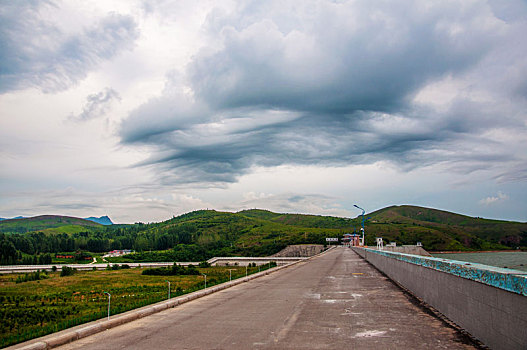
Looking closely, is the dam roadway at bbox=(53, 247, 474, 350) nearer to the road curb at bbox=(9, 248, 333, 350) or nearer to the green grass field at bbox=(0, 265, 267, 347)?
the road curb at bbox=(9, 248, 333, 350)

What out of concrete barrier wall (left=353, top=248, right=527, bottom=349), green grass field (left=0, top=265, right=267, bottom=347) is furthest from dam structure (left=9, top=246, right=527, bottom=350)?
green grass field (left=0, top=265, right=267, bottom=347)

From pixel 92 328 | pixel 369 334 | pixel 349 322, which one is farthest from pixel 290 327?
pixel 92 328

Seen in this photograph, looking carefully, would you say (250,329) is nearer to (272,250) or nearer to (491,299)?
(491,299)

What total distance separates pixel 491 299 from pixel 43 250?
224 m

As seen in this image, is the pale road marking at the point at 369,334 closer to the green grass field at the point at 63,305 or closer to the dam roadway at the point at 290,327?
the dam roadway at the point at 290,327

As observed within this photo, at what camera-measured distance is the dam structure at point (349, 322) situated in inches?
274

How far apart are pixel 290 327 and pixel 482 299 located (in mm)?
4254

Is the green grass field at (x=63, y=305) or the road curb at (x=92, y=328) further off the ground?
the road curb at (x=92, y=328)

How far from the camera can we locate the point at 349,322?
10.0 metres

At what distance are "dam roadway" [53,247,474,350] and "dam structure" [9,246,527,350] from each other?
2 cm

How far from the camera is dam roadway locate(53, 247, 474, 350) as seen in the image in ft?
26.2

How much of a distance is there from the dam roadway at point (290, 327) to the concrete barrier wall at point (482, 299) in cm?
45

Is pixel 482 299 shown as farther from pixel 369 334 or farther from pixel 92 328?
pixel 92 328

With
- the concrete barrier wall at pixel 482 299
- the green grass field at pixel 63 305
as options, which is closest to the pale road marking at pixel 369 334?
the concrete barrier wall at pixel 482 299
